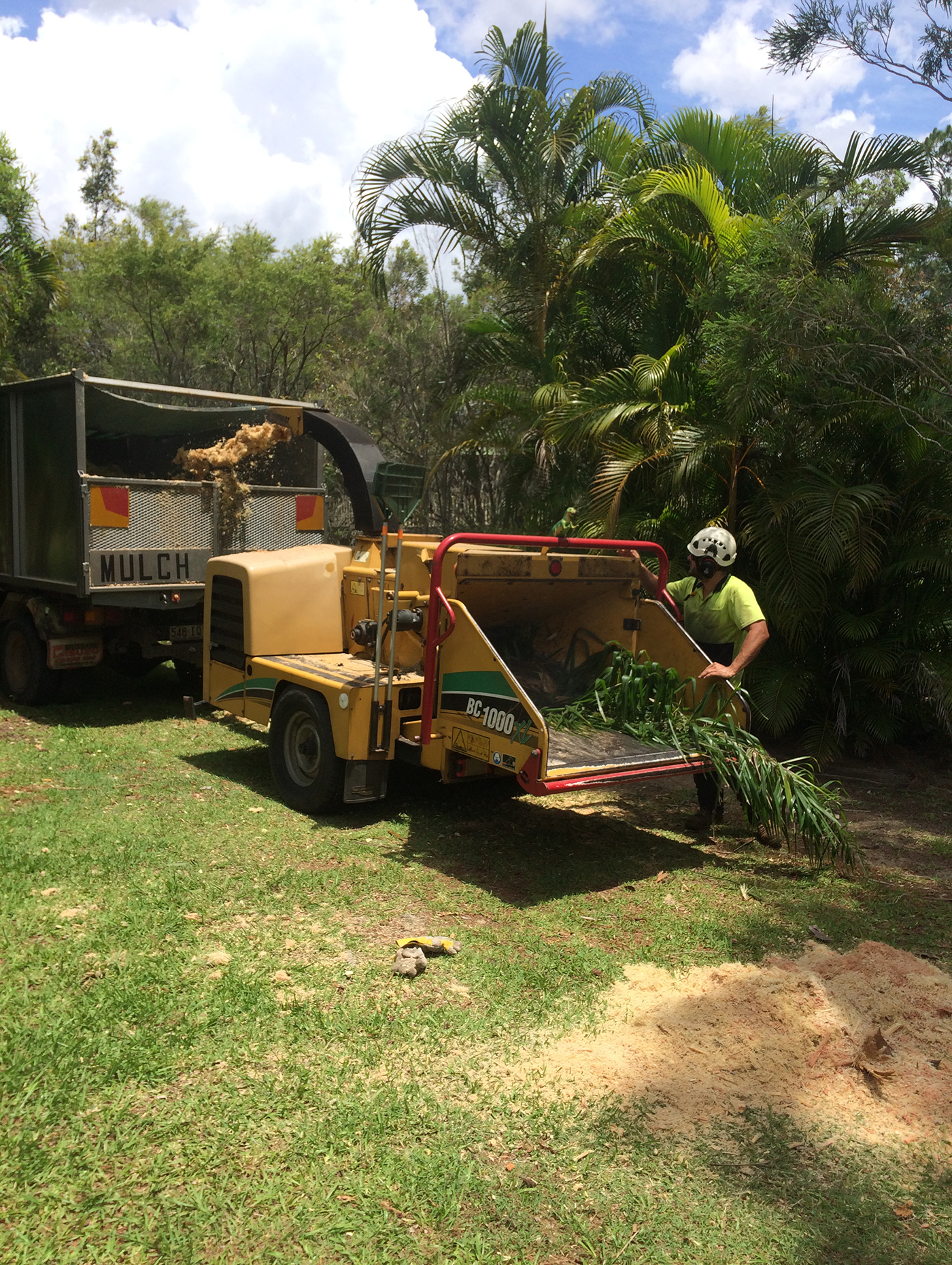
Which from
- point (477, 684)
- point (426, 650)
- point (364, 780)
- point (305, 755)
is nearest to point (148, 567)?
point (305, 755)

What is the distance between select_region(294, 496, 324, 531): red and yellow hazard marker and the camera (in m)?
10.0

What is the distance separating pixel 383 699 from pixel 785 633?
13.1 feet

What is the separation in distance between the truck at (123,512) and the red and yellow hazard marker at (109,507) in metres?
0.01

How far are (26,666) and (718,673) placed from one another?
6.49 m

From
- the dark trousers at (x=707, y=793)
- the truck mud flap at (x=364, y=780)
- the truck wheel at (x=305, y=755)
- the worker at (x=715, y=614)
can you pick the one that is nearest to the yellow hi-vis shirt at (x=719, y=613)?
the worker at (x=715, y=614)

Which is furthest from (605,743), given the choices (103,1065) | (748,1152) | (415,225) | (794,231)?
(415,225)

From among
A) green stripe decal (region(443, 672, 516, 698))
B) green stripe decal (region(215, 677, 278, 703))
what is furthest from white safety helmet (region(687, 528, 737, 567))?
green stripe decal (region(215, 677, 278, 703))

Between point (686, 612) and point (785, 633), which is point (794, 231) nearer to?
point (785, 633)

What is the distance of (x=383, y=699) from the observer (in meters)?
6.20

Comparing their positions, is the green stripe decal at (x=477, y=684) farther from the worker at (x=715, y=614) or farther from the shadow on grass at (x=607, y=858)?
the worker at (x=715, y=614)

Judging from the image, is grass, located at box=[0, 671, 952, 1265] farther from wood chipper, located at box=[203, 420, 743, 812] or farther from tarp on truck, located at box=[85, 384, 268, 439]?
tarp on truck, located at box=[85, 384, 268, 439]

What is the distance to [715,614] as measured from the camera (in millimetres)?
6645

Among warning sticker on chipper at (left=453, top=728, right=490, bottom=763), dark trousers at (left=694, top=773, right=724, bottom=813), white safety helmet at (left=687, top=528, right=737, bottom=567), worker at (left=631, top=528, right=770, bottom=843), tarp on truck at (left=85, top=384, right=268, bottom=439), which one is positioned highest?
tarp on truck at (left=85, top=384, right=268, bottom=439)

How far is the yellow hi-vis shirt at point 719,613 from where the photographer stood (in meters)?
6.54
